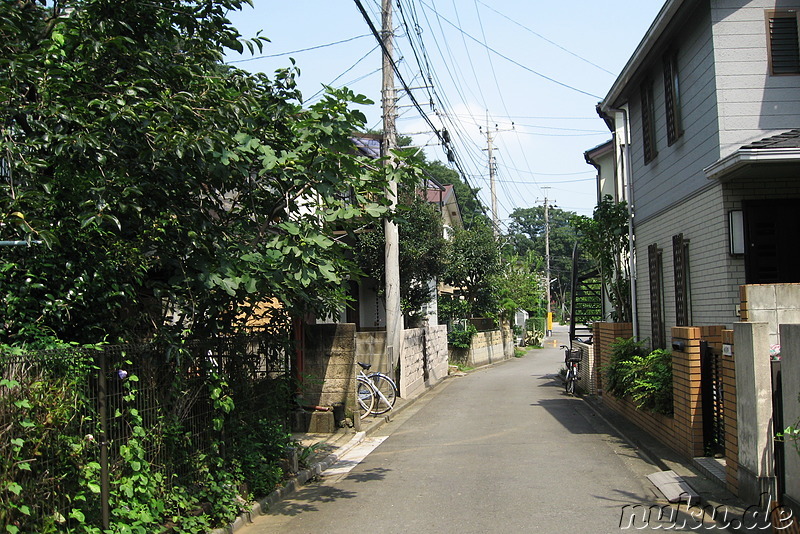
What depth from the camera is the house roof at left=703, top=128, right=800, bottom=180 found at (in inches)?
336

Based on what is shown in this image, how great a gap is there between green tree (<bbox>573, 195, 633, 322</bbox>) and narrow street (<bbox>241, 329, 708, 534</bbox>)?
3011 mm

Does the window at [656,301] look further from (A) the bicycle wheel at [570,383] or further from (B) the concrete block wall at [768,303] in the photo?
(A) the bicycle wheel at [570,383]

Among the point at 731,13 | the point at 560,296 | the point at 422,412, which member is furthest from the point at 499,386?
the point at 560,296

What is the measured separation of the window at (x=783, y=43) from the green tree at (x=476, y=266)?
64.0 feet

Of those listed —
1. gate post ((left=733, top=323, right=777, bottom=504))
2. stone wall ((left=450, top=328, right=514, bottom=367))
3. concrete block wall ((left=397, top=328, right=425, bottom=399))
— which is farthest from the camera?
stone wall ((left=450, top=328, right=514, bottom=367))

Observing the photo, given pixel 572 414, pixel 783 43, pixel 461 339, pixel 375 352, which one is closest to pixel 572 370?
pixel 572 414

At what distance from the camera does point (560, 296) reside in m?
89.9

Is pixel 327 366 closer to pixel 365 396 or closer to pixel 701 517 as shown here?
pixel 365 396

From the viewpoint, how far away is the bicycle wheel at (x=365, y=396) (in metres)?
14.4

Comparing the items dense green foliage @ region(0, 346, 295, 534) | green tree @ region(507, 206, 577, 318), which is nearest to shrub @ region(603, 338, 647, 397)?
dense green foliage @ region(0, 346, 295, 534)

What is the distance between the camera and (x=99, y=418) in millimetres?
5473

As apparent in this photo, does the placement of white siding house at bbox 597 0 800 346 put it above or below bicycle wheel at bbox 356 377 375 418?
above

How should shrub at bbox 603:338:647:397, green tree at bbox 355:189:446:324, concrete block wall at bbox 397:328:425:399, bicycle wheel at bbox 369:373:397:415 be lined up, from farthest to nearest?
green tree at bbox 355:189:446:324 < concrete block wall at bbox 397:328:425:399 < bicycle wheel at bbox 369:373:397:415 < shrub at bbox 603:338:647:397

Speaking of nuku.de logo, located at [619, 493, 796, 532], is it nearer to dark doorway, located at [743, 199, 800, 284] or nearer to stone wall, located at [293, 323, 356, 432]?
dark doorway, located at [743, 199, 800, 284]
